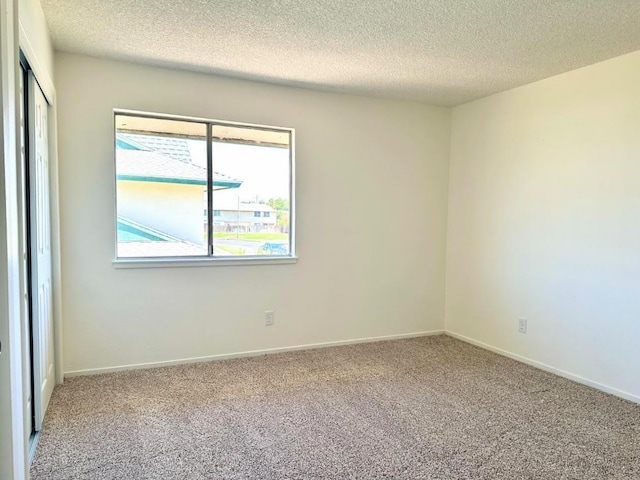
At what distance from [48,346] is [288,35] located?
102 inches

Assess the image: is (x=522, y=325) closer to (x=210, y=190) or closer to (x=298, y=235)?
(x=298, y=235)

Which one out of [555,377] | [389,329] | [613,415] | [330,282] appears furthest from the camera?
[389,329]

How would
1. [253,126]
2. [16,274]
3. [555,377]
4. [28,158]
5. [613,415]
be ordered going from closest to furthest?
[16,274]
[28,158]
[613,415]
[555,377]
[253,126]

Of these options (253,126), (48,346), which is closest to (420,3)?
(253,126)

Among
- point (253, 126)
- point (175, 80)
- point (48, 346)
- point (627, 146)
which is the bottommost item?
point (48, 346)

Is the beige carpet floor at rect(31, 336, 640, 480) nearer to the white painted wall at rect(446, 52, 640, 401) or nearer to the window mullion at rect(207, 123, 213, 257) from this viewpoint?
the white painted wall at rect(446, 52, 640, 401)

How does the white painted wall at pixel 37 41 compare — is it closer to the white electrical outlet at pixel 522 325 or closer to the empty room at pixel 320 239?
the empty room at pixel 320 239

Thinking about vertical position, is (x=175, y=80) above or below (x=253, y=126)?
above

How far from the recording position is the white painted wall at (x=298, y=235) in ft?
10.1

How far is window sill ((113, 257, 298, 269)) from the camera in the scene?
3193 millimetres

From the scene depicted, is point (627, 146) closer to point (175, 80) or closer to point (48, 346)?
point (175, 80)

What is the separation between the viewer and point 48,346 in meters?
2.68

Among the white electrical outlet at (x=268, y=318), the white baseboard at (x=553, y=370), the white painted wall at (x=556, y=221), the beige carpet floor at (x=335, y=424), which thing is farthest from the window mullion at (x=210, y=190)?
the white baseboard at (x=553, y=370)

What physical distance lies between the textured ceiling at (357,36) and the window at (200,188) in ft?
1.70
